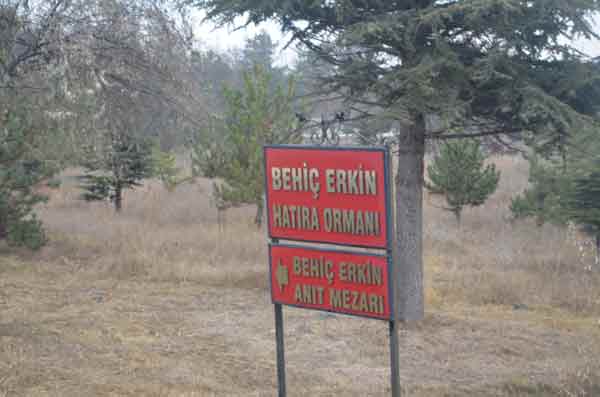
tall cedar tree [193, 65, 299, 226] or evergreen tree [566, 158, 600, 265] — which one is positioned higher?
tall cedar tree [193, 65, 299, 226]

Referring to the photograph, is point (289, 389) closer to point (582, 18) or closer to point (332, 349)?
point (332, 349)

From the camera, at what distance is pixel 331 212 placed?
17.0 feet

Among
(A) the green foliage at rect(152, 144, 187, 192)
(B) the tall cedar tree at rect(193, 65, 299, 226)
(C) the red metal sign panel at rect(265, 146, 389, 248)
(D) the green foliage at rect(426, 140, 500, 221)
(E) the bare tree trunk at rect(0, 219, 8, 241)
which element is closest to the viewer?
(C) the red metal sign panel at rect(265, 146, 389, 248)

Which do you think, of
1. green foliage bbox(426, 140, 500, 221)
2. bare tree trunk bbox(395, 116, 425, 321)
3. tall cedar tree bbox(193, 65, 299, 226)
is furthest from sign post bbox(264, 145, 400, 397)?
green foliage bbox(426, 140, 500, 221)

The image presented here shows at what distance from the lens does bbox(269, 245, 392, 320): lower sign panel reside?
5.06 m

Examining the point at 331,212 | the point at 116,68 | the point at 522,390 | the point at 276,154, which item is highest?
the point at 116,68

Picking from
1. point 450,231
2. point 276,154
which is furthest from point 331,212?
point 450,231

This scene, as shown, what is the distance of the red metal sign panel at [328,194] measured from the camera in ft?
16.2

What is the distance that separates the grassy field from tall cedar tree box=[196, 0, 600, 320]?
4.73 ft

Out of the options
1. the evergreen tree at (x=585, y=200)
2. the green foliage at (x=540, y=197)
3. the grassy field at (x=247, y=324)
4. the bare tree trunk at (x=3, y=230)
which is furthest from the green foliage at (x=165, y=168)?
the evergreen tree at (x=585, y=200)

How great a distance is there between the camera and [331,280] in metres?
5.31

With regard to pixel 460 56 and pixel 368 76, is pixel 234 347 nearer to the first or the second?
pixel 368 76

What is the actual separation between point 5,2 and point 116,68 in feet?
5.23

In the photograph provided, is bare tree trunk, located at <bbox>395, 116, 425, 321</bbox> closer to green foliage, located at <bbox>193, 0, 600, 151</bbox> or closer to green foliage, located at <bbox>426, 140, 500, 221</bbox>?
green foliage, located at <bbox>193, 0, 600, 151</bbox>
